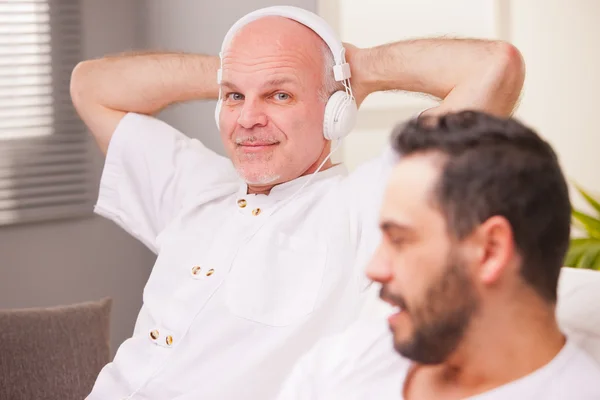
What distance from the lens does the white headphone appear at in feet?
4.89

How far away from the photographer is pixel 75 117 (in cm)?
312

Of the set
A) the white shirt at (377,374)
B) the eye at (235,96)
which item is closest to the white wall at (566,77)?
the eye at (235,96)

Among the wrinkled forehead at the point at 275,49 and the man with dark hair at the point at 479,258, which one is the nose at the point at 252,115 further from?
the man with dark hair at the point at 479,258

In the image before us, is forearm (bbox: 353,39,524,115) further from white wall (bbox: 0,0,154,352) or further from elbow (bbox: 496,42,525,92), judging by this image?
white wall (bbox: 0,0,154,352)

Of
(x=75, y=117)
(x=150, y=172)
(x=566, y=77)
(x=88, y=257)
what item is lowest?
(x=88, y=257)

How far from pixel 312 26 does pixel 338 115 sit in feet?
0.50

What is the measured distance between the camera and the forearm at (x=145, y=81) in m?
1.83

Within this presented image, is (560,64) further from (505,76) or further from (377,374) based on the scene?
(377,374)

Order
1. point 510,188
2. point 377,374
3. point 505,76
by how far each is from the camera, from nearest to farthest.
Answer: point 510,188 → point 377,374 → point 505,76

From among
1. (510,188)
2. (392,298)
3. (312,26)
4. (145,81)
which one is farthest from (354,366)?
(145,81)

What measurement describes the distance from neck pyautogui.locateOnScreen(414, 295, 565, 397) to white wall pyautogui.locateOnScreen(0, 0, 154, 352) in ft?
8.12

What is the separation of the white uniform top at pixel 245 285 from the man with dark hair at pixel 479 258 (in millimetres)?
547

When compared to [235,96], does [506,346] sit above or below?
above

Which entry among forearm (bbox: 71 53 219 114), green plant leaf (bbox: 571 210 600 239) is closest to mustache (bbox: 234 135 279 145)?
forearm (bbox: 71 53 219 114)
